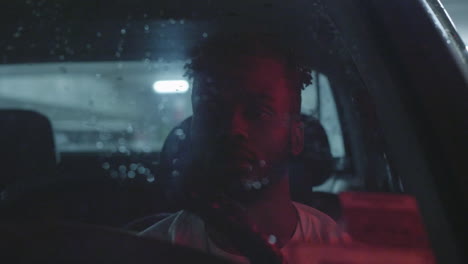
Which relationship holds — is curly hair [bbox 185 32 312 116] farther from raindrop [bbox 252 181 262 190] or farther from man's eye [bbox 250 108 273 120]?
raindrop [bbox 252 181 262 190]

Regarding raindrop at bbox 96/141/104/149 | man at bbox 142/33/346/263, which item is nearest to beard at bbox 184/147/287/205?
man at bbox 142/33/346/263

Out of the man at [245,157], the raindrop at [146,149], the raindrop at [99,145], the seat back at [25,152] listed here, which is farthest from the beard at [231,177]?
the seat back at [25,152]

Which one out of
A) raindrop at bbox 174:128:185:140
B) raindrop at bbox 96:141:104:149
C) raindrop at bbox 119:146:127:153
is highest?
raindrop at bbox 96:141:104:149

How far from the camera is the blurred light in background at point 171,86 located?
1.47m

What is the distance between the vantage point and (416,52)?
1.48 m

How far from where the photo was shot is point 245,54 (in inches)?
57.6

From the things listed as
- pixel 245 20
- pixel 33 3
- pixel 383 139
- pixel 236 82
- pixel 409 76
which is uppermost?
pixel 33 3

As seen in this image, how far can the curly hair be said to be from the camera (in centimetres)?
147

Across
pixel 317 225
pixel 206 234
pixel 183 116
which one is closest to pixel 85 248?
pixel 206 234

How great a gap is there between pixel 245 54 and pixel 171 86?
19 cm

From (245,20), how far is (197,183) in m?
0.42

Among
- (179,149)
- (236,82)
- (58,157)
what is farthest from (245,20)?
(58,157)

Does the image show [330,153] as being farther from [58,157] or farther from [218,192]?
[58,157]

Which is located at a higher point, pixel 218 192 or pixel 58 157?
pixel 58 157
